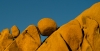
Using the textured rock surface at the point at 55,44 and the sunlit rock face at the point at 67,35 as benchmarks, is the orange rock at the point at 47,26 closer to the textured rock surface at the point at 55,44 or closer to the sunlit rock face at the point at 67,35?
the sunlit rock face at the point at 67,35

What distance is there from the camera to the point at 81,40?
20.2m

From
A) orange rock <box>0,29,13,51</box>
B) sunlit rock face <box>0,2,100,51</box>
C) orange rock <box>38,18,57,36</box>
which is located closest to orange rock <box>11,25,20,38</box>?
orange rock <box>0,29,13,51</box>

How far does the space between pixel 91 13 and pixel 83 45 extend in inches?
125

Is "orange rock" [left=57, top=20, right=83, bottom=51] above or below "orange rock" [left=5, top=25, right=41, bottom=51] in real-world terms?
below

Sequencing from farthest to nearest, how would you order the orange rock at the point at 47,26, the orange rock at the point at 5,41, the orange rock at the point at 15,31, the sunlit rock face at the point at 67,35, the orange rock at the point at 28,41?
the orange rock at the point at 15,31 < the orange rock at the point at 5,41 < the orange rock at the point at 28,41 < the orange rock at the point at 47,26 < the sunlit rock face at the point at 67,35

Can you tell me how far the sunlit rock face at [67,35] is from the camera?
19641mm

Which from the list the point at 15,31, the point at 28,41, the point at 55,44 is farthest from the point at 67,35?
the point at 15,31

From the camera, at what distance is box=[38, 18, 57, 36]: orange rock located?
21.8 m

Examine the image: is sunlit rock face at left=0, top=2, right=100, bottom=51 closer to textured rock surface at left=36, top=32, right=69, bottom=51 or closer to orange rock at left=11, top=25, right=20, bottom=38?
textured rock surface at left=36, top=32, right=69, bottom=51

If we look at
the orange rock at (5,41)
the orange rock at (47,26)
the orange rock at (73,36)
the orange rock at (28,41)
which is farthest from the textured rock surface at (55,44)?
the orange rock at (5,41)

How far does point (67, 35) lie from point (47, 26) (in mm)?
2636

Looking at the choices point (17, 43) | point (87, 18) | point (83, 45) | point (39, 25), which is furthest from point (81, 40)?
point (17, 43)

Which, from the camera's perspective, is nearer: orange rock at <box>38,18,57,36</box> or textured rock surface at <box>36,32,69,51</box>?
textured rock surface at <box>36,32,69,51</box>

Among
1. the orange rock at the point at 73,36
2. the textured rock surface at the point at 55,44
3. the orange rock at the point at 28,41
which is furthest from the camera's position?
the orange rock at the point at 28,41
